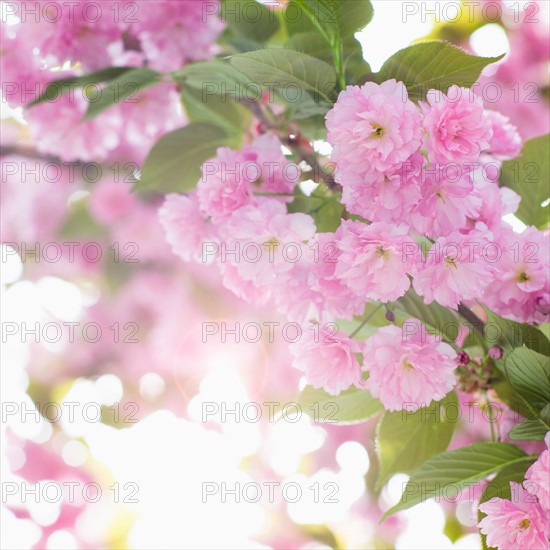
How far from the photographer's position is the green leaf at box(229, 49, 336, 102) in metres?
0.79

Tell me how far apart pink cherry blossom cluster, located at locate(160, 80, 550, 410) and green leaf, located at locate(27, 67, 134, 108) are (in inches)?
12.5

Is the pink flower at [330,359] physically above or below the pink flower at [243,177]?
below

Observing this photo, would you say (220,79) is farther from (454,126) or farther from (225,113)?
(454,126)

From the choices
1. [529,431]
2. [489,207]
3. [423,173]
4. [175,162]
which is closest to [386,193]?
[423,173]

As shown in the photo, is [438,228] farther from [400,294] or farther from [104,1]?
[104,1]

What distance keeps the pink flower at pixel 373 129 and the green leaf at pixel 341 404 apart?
30 cm

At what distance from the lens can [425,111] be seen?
744 millimetres

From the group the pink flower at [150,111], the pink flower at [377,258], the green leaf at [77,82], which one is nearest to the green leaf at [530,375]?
the pink flower at [377,258]

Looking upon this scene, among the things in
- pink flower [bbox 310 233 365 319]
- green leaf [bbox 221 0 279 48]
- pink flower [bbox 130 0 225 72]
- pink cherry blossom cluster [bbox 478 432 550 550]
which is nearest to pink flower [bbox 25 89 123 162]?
pink flower [bbox 130 0 225 72]

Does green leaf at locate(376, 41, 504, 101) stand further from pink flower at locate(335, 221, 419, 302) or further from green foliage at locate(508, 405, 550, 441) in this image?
green foliage at locate(508, 405, 550, 441)

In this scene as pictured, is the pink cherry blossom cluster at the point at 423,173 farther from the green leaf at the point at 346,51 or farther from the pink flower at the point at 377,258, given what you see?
the green leaf at the point at 346,51

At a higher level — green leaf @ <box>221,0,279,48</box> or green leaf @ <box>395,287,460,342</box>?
green leaf @ <box>221,0,279,48</box>

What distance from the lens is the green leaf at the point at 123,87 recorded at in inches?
41.6

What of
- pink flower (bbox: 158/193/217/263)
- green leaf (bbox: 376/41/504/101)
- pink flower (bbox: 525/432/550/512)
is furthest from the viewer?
pink flower (bbox: 158/193/217/263)
